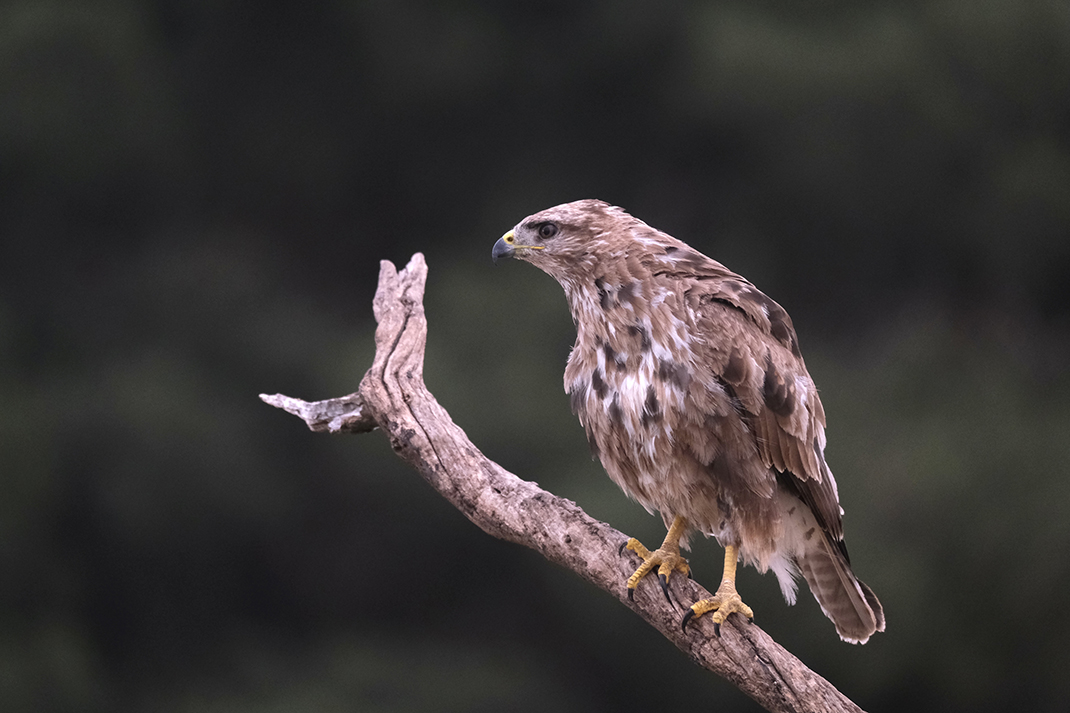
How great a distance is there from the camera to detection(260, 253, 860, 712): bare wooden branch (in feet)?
6.07

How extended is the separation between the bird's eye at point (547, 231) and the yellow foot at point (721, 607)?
0.80m

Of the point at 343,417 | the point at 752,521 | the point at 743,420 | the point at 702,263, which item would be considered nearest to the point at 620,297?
the point at 702,263

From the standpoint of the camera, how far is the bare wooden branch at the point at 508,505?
1.85 metres

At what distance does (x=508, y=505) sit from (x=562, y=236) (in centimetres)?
62

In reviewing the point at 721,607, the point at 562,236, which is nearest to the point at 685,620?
the point at 721,607

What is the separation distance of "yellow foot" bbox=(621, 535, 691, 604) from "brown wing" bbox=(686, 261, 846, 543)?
0.91 ft

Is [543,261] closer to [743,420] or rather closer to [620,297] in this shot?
[620,297]

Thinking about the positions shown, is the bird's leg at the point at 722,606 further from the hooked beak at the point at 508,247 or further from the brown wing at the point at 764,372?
the hooked beak at the point at 508,247

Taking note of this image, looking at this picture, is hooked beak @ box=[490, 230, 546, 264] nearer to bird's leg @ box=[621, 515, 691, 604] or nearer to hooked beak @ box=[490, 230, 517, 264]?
hooked beak @ box=[490, 230, 517, 264]

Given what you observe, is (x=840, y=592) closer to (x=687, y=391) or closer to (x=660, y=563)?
(x=660, y=563)

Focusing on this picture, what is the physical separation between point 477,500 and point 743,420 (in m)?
0.65

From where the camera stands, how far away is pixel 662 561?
2.01m

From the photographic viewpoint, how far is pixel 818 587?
2182 millimetres

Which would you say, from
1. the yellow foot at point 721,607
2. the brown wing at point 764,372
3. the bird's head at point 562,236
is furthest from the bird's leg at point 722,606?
the bird's head at point 562,236
